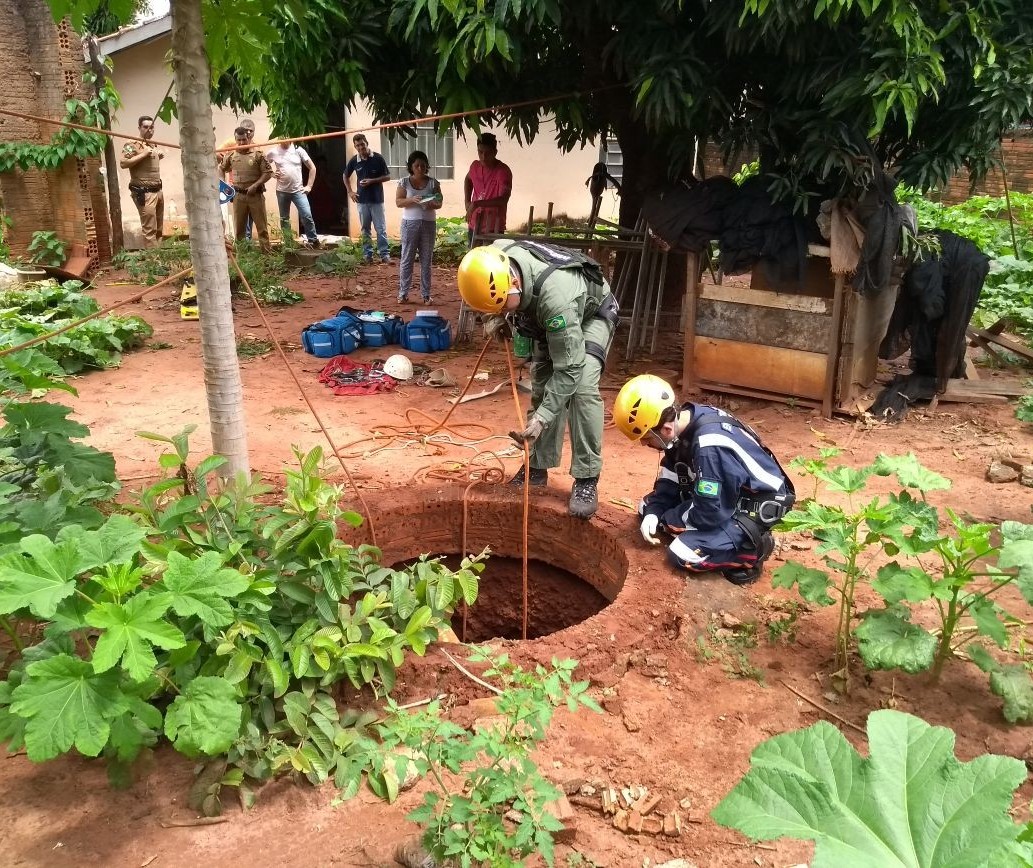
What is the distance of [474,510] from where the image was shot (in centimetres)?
495

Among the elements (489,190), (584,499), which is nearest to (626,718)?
(584,499)

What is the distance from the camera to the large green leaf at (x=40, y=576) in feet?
7.66

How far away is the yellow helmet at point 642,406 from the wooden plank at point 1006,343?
494cm

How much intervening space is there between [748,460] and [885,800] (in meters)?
2.57

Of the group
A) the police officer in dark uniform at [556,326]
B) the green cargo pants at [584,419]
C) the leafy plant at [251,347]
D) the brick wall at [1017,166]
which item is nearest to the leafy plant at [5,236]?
the leafy plant at [251,347]

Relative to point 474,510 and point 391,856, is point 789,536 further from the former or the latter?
point 391,856

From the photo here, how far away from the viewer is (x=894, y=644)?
302 centimetres

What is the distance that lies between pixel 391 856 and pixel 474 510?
2582 mm

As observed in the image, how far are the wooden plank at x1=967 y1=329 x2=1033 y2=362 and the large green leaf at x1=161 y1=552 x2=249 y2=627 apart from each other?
23.3ft

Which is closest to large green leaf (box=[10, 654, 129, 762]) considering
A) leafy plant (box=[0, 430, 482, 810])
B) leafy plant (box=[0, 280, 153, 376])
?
leafy plant (box=[0, 430, 482, 810])

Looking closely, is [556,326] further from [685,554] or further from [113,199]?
[113,199]

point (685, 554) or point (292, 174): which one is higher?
point (292, 174)

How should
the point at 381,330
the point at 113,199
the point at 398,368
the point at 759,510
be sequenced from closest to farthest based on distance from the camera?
the point at 759,510 → the point at 398,368 → the point at 381,330 → the point at 113,199

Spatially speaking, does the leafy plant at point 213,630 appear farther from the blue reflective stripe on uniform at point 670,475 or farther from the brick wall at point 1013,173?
the brick wall at point 1013,173
